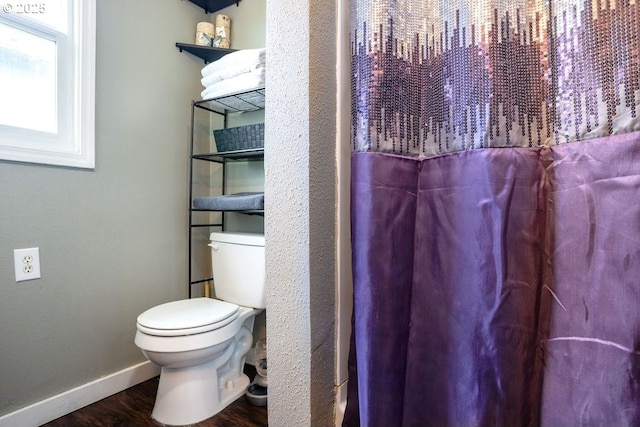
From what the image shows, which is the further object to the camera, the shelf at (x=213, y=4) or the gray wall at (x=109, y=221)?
the shelf at (x=213, y=4)

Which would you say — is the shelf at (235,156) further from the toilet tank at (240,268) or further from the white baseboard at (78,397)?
the white baseboard at (78,397)

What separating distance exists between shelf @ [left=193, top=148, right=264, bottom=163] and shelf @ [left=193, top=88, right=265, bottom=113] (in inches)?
11.0

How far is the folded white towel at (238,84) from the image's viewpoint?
1.34 metres

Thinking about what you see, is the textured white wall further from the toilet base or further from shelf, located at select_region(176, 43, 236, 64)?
shelf, located at select_region(176, 43, 236, 64)

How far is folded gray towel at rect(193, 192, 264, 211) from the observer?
1.28 meters

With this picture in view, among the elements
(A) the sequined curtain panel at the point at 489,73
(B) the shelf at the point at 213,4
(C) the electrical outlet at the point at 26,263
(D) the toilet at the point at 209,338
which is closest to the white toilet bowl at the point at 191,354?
(D) the toilet at the point at 209,338

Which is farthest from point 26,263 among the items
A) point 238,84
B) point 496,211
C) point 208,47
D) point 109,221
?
point 496,211

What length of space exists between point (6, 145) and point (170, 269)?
86 centimetres

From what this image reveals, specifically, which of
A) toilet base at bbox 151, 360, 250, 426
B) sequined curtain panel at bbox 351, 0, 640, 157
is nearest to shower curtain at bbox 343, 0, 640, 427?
sequined curtain panel at bbox 351, 0, 640, 157

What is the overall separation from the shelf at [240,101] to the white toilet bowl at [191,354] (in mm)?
1041

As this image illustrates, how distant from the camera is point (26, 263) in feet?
3.74

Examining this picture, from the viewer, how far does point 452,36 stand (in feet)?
1.85

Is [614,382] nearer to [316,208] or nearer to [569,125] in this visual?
[569,125]

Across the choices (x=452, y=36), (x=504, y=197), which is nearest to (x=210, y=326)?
(x=504, y=197)
